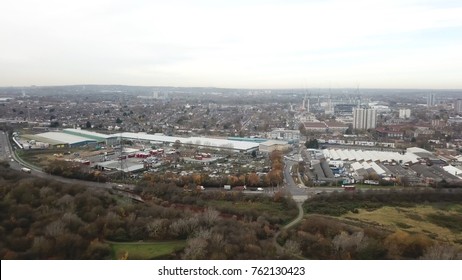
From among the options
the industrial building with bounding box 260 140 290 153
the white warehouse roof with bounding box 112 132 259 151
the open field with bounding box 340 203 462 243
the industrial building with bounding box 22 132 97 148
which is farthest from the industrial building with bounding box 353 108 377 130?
the industrial building with bounding box 22 132 97 148

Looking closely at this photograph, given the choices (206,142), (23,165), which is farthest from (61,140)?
(206,142)

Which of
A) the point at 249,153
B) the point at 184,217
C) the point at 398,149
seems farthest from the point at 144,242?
the point at 398,149

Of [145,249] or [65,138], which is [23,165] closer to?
[65,138]

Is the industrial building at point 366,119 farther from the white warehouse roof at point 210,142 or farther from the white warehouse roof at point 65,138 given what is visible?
the white warehouse roof at point 65,138

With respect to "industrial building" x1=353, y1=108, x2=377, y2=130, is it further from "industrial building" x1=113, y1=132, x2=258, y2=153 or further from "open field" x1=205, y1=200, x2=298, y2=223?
"open field" x1=205, y1=200, x2=298, y2=223

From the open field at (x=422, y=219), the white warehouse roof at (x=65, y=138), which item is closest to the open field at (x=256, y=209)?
the open field at (x=422, y=219)

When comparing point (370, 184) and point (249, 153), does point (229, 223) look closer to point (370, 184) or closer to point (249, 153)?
point (370, 184)
